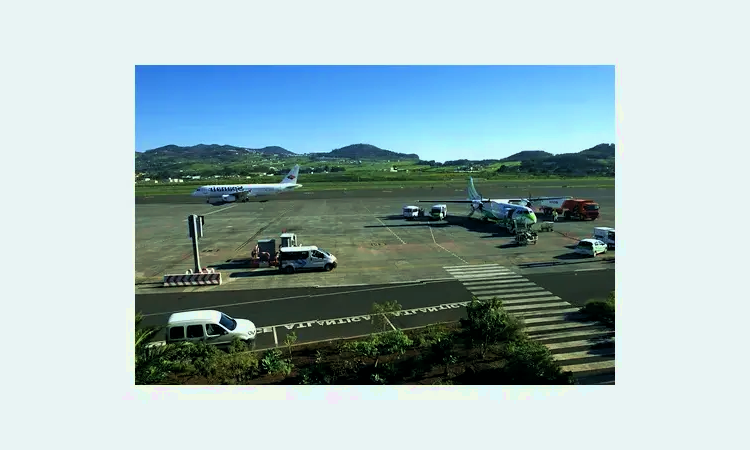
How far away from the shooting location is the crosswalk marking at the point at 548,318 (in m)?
13.6

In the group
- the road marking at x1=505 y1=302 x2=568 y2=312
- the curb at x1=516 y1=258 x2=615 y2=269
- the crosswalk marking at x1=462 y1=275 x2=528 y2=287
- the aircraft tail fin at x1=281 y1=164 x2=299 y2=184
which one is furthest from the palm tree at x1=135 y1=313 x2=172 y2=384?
the aircraft tail fin at x1=281 y1=164 x2=299 y2=184

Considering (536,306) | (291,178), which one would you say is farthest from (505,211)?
(291,178)

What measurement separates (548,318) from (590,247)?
49.6 feet

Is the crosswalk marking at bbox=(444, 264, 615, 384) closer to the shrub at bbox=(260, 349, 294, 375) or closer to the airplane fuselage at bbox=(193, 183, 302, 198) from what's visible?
the shrub at bbox=(260, 349, 294, 375)

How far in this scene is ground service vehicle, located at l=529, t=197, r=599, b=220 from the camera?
48938 mm

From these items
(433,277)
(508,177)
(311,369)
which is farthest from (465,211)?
(508,177)

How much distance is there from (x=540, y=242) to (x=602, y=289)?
14127 millimetres

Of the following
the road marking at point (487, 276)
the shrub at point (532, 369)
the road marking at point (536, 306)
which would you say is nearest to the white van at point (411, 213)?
the road marking at point (487, 276)

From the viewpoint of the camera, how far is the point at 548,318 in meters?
17.7

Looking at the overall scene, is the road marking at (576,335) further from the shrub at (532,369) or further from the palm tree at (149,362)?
the palm tree at (149,362)

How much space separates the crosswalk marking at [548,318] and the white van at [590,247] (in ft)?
26.1

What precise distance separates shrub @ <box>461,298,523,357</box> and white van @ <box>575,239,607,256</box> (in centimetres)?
1896

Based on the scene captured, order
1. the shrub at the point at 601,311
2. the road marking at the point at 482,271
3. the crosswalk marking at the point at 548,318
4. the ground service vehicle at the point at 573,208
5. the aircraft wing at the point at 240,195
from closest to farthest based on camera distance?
the crosswalk marking at the point at 548,318, the shrub at the point at 601,311, the road marking at the point at 482,271, the ground service vehicle at the point at 573,208, the aircraft wing at the point at 240,195

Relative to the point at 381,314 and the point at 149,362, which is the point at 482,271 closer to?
the point at 381,314
